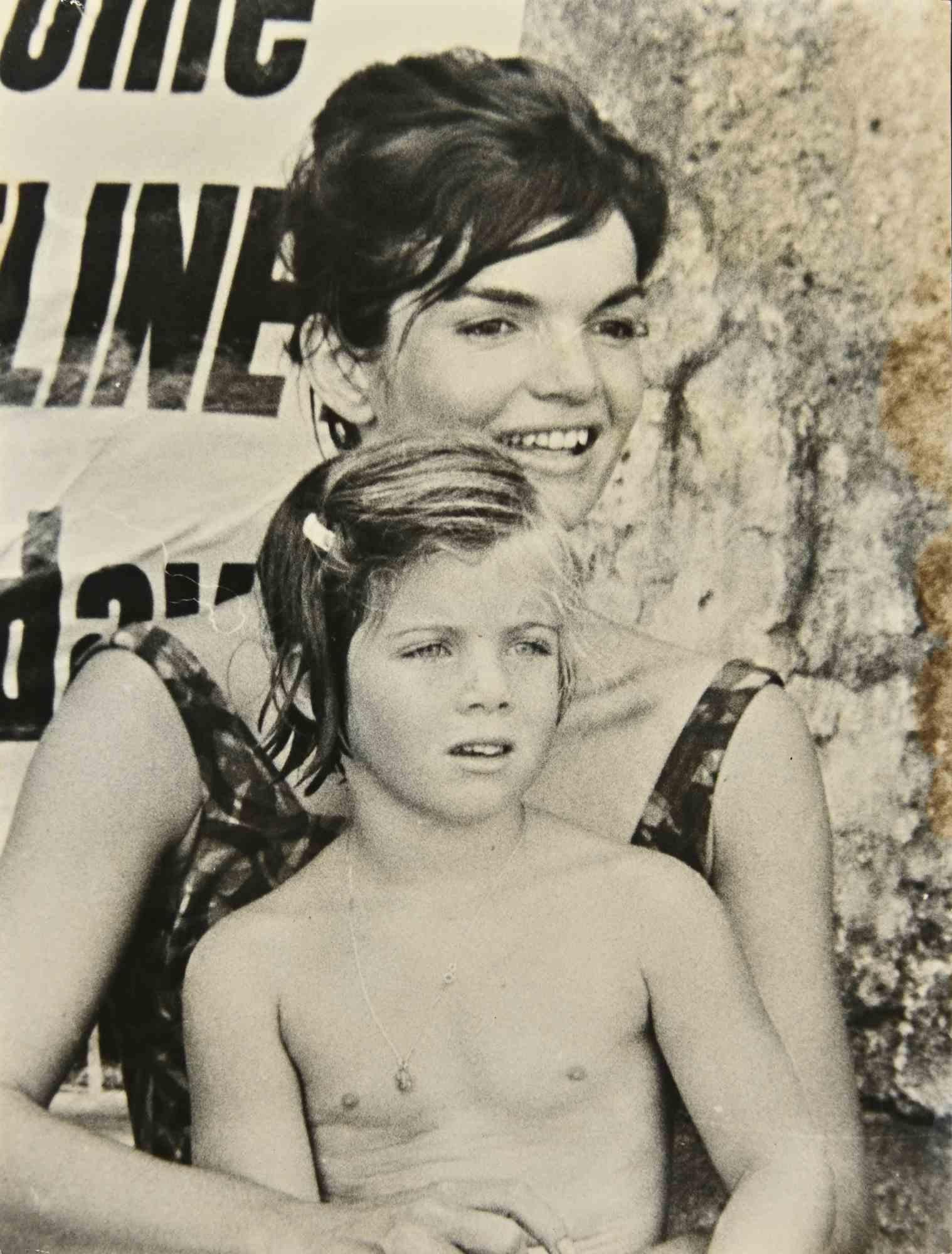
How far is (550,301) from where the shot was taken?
3.90ft

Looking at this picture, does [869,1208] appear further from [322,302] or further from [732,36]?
[732,36]

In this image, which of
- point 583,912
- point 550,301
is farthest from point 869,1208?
point 550,301

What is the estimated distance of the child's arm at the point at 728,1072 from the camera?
109 centimetres

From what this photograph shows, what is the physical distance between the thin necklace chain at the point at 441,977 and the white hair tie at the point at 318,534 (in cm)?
22

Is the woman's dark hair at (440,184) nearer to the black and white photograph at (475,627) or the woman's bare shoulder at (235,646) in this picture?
the black and white photograph at (475,627)

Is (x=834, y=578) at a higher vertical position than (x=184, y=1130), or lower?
higher

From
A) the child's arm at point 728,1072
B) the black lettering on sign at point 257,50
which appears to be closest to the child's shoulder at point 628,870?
the child's arm at point 728,1072

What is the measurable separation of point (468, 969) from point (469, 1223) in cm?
17

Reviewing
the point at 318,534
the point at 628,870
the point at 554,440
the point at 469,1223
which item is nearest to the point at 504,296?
the point at 554,440

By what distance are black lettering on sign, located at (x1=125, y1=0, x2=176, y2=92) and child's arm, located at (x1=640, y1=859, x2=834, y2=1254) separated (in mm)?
743

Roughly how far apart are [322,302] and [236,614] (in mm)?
253

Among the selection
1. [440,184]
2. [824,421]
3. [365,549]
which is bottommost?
[365,549]

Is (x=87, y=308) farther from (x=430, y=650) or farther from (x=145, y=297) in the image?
(x=430, y=650)

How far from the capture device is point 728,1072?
3.59 ft
